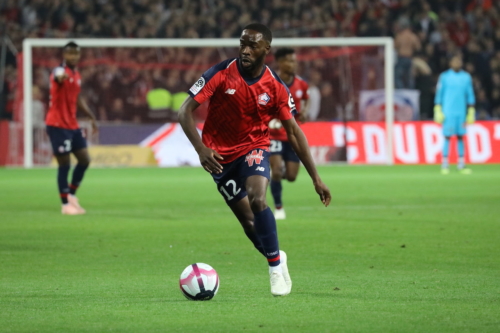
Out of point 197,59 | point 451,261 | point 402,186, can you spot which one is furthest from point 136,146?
point 451,261

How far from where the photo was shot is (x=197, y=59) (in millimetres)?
25234

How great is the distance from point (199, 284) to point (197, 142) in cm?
97

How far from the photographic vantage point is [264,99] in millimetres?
6969

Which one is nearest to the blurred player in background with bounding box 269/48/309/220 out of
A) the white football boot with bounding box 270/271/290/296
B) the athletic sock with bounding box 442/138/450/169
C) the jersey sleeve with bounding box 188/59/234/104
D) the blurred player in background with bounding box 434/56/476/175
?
the jersey sleeve with bounding box 188/59/234/104

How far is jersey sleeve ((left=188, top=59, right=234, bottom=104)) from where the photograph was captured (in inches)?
266

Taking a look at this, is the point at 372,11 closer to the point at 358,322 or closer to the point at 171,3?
the point at 171,3

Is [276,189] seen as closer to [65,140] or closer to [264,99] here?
[65,140]

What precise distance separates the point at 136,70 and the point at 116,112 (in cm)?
135

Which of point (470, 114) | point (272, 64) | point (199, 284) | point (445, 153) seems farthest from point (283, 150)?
point (272, 64)

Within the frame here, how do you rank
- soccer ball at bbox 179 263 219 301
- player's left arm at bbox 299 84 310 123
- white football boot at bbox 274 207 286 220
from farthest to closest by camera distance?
player's left arm at bbox 299 84 310 123
white football boot at bbox 274 207 286 220
soccer ball at bbox 179 263 219 301

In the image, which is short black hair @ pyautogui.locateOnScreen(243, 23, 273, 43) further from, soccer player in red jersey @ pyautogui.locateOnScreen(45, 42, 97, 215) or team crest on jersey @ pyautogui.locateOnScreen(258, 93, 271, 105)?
soccer player in red jersey @ pyautogui.locateOnScreen(45, 42, 97, 215)

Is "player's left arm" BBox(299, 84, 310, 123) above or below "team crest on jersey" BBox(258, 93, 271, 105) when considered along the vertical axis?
below

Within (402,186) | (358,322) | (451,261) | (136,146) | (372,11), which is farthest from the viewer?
(372,11)

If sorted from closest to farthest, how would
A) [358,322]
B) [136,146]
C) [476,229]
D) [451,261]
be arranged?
[358,322] < [451,261] < [476,229] < [136,146]
